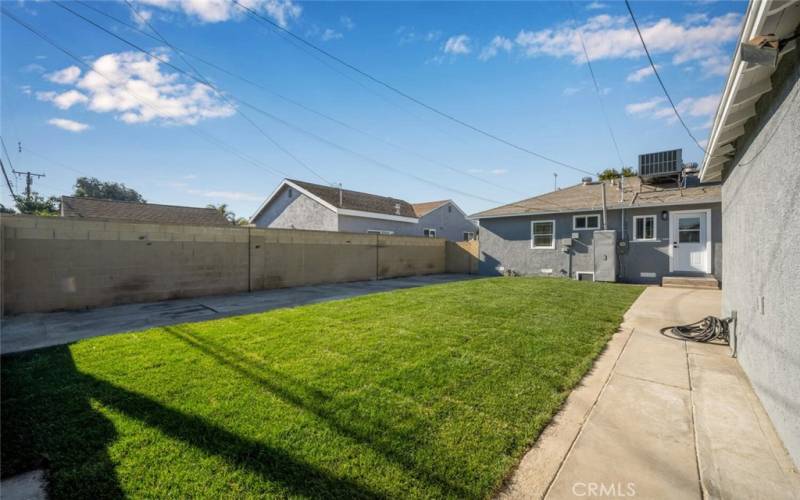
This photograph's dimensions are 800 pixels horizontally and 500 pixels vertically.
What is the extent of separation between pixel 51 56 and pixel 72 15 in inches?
78.6

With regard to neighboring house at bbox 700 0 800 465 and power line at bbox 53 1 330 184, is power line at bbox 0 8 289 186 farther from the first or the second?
neighboring house at bbox 700 0 800 465

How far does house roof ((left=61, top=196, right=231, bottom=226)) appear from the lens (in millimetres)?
16734

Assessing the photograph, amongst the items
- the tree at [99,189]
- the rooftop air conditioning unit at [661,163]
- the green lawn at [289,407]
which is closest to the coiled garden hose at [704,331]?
the green lawn at [289,407]

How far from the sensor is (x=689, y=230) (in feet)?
36.5

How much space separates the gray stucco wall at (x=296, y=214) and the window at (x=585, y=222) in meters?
10.7

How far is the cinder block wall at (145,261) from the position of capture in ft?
22.3

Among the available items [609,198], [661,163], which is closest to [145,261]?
[609,198]

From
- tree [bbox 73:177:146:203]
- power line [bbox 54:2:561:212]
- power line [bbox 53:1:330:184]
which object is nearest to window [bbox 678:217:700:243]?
power line [bbox 54:2:561:212]

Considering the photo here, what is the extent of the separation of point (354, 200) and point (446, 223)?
802 cm

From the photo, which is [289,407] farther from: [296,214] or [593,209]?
[296,214]

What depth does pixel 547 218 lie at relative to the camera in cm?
1398

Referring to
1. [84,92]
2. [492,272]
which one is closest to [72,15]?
[84,92]

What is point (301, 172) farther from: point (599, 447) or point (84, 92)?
point (599, 447)

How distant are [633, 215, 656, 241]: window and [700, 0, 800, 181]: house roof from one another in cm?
752
